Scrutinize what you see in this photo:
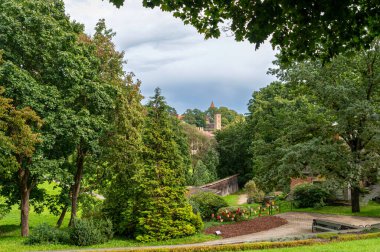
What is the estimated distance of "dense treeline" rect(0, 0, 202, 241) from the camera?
19.2m

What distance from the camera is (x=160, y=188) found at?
832 inches

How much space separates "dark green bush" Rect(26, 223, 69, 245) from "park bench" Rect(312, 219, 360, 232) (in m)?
12.8

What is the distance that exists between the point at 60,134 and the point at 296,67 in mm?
15423

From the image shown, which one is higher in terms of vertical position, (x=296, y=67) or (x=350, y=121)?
(x=296, y=67)

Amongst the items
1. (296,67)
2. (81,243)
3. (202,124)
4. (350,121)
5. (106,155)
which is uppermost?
(202,124)

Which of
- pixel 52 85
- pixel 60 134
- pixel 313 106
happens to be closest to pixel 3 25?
pixel 52 85

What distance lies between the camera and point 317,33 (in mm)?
7184

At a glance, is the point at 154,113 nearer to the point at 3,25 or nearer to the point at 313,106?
the point at 3,25

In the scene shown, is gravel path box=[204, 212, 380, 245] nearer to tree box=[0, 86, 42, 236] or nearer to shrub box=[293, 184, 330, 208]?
shrub box=[293, 184, 330, 208]

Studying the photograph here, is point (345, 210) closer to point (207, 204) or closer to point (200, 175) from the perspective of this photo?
point (207, 204)

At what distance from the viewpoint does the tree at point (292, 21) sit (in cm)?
653

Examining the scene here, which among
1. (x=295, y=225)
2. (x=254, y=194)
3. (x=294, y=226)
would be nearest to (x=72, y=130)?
(x=294, y=226)

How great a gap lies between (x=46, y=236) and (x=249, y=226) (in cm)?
1118

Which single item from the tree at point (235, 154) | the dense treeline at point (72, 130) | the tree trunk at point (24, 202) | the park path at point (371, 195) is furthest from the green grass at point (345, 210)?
the tree at point (235, 154)
